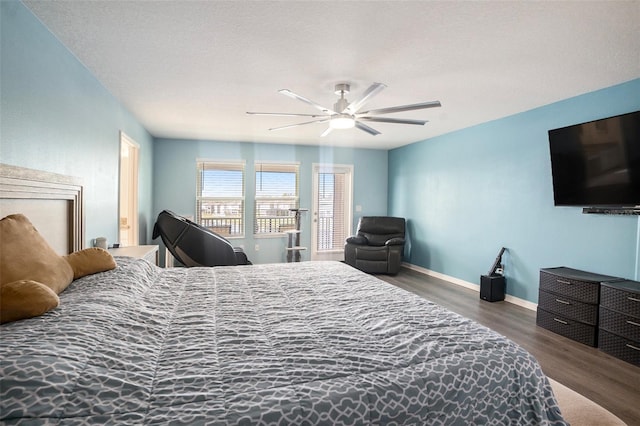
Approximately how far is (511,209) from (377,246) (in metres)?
2.33

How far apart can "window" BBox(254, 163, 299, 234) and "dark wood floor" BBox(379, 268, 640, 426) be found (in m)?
Answer: 3.39

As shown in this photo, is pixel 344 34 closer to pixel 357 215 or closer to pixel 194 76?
pixel 194 76

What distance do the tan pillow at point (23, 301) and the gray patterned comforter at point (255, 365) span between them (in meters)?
0.04

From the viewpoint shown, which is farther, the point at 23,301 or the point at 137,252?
the point at 137,252

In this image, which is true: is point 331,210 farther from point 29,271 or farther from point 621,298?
point 29,271

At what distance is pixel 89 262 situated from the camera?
1.97 meters

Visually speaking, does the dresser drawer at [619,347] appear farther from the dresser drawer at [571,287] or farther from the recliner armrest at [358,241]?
the recliner armrest at [358,241]

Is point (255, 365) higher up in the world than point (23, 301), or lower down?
lower down

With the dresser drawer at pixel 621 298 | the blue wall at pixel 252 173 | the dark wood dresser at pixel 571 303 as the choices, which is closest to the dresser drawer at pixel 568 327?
the dark wood dresser at pixel 571 303

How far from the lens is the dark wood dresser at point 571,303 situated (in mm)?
3082

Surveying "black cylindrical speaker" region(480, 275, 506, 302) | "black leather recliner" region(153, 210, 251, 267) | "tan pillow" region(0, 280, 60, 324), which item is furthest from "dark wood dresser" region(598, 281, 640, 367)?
"black leather recliner" region(153, 210, 251, 267)

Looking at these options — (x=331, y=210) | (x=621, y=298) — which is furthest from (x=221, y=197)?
(x=621, y=298)

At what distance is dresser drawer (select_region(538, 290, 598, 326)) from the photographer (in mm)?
3080

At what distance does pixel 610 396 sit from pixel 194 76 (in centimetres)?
407
